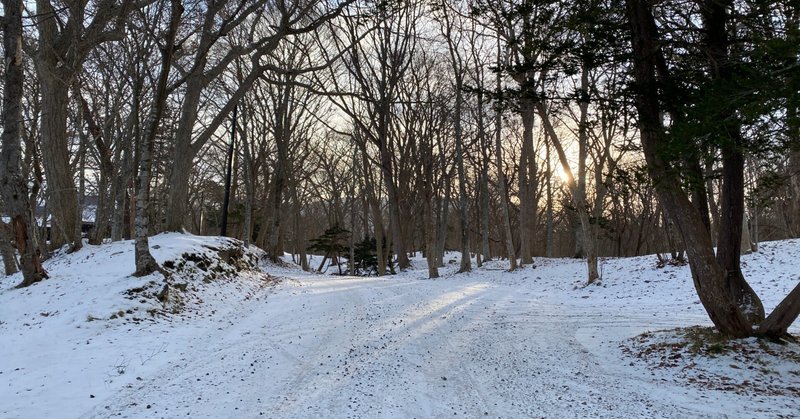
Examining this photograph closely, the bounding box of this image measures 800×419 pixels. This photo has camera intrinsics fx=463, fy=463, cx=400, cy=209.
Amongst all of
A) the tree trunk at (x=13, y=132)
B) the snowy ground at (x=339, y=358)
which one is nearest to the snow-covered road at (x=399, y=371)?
the snowy ground at (x=339, y=358)

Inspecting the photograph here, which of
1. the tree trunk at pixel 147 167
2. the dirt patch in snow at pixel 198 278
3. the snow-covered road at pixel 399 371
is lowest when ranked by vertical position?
the snow-covered road at pixel 399 371

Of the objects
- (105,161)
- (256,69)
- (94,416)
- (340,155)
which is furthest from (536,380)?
(340,155)

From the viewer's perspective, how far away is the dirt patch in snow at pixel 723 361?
473 cm

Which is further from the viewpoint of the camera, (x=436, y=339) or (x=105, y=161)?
(x=105, y=161)

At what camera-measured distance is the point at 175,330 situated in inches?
274

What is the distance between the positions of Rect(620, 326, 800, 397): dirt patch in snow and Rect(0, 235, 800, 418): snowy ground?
36 mm

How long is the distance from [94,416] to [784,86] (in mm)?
6210

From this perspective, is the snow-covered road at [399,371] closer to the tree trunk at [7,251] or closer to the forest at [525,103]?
the forest at [525,103]

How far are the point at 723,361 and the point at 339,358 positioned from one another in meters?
4.50

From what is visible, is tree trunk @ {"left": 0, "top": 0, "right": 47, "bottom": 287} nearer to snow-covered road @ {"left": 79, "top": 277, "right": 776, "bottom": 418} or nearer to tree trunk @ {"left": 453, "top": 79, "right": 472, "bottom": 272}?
snow-covered road @ {"left": 79, "top": 277, "right": 776, "bottom": 418}

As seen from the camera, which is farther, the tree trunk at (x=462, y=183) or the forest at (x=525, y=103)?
the tree trunk at (x=462, y=183)

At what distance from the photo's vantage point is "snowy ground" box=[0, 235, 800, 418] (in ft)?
13.7

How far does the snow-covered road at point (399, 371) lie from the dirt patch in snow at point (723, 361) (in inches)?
19.8

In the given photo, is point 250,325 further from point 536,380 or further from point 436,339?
point 536,380
